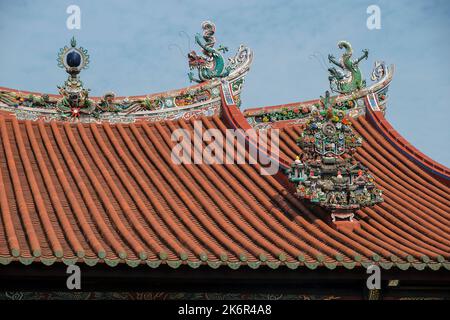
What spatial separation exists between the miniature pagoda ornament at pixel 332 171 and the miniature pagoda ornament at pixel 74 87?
3734 mm

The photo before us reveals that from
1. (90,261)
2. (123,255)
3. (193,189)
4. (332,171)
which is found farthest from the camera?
(193,189)

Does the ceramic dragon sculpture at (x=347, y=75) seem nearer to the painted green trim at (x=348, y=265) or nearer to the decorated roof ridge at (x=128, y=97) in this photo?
the decorated roof ridge at (x=128, y=97)

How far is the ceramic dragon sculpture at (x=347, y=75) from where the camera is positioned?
60.0ft

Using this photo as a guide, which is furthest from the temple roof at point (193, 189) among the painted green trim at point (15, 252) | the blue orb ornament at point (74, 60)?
the blue orb ornament at point (74, 60)

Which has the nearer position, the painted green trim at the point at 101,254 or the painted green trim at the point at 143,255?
the painted green trim at the point at 101,254

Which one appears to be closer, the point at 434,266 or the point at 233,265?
the point at 233,265

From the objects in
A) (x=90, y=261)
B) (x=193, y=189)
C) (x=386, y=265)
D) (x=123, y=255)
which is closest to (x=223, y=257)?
(x=123, y=255)

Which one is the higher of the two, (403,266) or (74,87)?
(74,87)

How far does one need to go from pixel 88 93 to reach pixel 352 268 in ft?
20.0

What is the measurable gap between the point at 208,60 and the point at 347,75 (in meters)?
2.50

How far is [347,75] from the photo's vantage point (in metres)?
18.4

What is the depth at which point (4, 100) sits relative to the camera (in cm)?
1625

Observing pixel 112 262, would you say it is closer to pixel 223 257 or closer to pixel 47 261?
pixel 47 261
